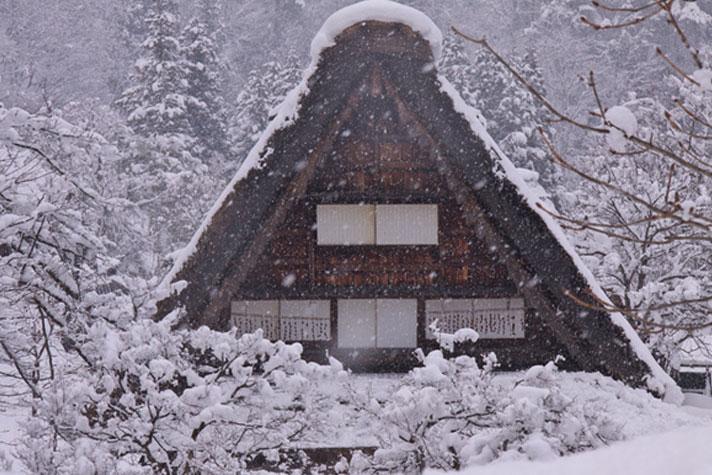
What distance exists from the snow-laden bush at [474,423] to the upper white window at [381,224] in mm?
2598

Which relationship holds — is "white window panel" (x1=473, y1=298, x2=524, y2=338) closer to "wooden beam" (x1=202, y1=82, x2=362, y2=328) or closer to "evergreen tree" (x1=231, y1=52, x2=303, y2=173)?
"wooden beam" (x1=202, y1=82, x2=362, y2=328)

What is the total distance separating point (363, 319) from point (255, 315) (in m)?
1.21

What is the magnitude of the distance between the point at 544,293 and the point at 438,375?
2550 millimetres

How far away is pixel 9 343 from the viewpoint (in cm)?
496

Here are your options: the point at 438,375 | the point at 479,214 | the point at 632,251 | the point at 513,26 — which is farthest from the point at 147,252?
the point at 513,26

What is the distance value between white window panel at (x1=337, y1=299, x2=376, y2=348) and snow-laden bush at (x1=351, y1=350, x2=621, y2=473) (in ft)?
8.36

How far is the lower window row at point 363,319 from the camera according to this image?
6688 mm

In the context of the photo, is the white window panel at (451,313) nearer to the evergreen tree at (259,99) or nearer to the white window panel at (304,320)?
the white window panel at (304,320)

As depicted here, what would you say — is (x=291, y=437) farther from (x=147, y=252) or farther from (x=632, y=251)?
(x=147, y=252)

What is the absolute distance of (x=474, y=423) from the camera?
385 cm

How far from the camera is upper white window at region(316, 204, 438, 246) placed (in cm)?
657

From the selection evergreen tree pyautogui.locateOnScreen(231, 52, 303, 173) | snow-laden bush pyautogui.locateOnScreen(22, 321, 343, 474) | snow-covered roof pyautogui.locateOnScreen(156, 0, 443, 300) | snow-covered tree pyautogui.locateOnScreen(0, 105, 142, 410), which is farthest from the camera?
evergreen tree pyautogui.locateOnScreen(231, 52, 303, 173)

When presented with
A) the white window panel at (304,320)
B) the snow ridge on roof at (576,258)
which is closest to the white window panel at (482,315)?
the snow ridge on roof at (576,258)

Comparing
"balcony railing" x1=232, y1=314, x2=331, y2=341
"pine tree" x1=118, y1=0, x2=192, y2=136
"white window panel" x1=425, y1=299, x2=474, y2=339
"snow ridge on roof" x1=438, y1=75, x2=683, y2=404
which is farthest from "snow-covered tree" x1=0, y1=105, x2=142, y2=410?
"pine tree" x1=118, y1=0, x2=192, y2=136
